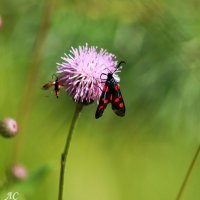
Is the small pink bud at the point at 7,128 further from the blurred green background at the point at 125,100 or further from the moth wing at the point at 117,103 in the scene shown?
the blurred green background at the point at 125,100

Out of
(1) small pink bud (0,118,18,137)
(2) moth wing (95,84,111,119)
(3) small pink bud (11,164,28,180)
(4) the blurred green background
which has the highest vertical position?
(4) the blurred green background

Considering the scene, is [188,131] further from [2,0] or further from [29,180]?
[29,180]

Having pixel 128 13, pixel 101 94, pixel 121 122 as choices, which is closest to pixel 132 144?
pixel 121 122

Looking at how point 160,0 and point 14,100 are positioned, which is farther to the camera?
point 14,100

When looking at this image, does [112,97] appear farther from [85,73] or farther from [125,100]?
[125,100]

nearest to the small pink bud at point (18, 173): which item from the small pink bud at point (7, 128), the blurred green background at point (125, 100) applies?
the small pink bud at point (7, 128)

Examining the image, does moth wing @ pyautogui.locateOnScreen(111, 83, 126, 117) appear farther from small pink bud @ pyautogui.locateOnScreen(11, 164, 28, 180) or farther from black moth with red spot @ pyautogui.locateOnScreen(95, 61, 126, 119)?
small pink bud @ pyautogui.locateOnScreen(11, 164, 28, 180)

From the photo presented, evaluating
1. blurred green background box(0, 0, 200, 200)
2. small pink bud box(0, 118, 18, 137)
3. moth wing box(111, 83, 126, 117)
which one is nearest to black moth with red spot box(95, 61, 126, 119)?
moth wing box(111, 83, 126, 117)

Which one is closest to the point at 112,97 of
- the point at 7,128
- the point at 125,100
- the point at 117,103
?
the point at 117,103
